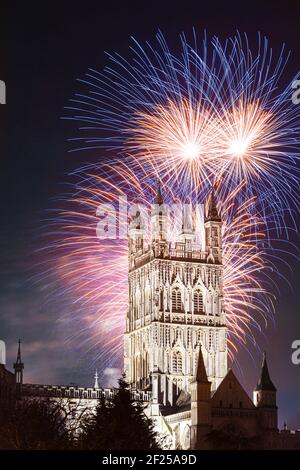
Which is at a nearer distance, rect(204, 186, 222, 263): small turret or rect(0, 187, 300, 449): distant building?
rect(0, 187, 300, 449): distant building

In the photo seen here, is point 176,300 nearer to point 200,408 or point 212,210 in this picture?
point 212,210

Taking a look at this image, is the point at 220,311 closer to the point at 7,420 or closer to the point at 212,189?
the point at 212,189

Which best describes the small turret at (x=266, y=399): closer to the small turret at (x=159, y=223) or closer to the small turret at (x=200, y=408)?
the small turret at (x=200, y=408)

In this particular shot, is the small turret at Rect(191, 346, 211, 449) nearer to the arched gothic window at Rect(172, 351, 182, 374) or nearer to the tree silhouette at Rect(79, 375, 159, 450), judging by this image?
the arched gothic window at Rect(172, 351, 182, 374)

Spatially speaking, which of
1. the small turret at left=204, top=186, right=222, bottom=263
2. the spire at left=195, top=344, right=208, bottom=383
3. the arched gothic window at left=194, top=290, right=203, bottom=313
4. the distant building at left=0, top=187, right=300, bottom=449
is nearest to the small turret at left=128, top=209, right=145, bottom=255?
the distant building at left=0, top=187, right=300, bottom=449
